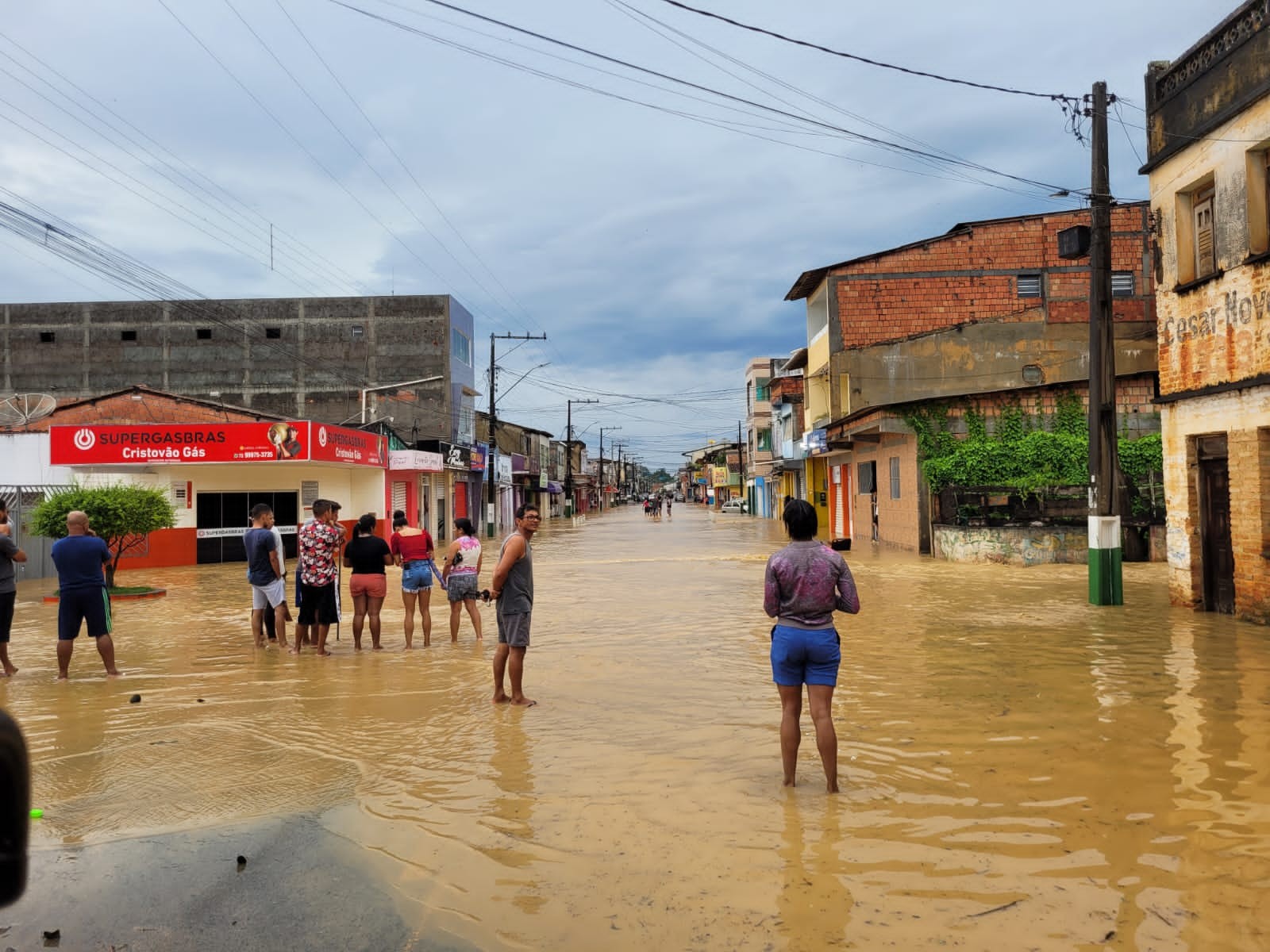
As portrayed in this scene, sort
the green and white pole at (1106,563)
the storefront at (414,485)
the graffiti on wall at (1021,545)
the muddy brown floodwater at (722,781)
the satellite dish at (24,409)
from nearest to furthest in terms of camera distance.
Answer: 1. the muddy brown floodwater at (722,781)
2. the green and white pole at (1106,563)
3. the graffiti on wall at (1021,545)
4. the satellite dish at (24,409)
5. the storefront at (414,485)

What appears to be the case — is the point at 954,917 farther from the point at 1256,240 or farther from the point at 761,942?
the point at 1256,240

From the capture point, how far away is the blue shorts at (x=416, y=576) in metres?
11.7

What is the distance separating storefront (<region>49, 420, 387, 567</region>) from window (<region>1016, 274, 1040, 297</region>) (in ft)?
75.2

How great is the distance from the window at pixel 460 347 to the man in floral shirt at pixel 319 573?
38.6 metres

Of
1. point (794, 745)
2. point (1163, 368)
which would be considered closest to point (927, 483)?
point (1163, 368)

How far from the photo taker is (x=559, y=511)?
95.4 m

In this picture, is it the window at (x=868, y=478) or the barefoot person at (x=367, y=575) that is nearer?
the barefoot person at (x=367, y=575)

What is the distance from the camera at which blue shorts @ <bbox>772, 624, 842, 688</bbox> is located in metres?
5.57

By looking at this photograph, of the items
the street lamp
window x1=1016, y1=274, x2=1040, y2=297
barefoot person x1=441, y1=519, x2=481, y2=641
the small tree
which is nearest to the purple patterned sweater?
barefoot person x1=441, y1=519, x2=481, y2=641

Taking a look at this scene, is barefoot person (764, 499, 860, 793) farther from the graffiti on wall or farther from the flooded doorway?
the graffiti on wall

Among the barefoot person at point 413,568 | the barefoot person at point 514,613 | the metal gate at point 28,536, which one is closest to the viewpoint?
the barefoot person at point 514,613

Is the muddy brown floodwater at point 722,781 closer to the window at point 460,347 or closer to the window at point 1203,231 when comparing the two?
the window at point 1203,231

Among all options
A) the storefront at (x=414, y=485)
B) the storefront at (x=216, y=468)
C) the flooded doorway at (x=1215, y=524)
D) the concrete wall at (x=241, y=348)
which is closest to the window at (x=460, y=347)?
the concrete wall at (x=241, y=348)

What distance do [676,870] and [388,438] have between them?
30879mm
